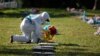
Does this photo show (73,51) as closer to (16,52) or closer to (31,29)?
(16,52)

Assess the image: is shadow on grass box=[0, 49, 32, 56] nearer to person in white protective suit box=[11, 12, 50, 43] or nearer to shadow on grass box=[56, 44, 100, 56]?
shadow on grass box=[56, 44, 100, 56]

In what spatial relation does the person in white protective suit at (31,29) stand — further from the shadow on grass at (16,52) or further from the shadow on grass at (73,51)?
the shadow on grass at (16,52)

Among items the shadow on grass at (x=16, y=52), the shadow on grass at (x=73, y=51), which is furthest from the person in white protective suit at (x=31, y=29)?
the shadow on grass at (x=16, y=52)

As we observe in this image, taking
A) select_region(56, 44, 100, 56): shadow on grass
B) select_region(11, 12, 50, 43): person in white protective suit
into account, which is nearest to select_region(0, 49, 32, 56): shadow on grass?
select_region(56, 44, 100, 56): shadow on grass

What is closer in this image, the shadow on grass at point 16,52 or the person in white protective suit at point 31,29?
the shadow on grass at point 16,52

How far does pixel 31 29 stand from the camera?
17.0m

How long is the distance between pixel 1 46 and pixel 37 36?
1.48m

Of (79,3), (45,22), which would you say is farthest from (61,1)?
(45,22)

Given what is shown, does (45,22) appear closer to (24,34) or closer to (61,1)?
(24,34)

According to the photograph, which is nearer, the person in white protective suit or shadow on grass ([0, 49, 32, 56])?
shadow on grass ([0, 49, 32, 56])

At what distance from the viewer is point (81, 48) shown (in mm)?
15984

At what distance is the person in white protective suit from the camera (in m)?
17.0

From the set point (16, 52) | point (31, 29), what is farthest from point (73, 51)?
point (31, 29)

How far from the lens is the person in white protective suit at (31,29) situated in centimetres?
1703
